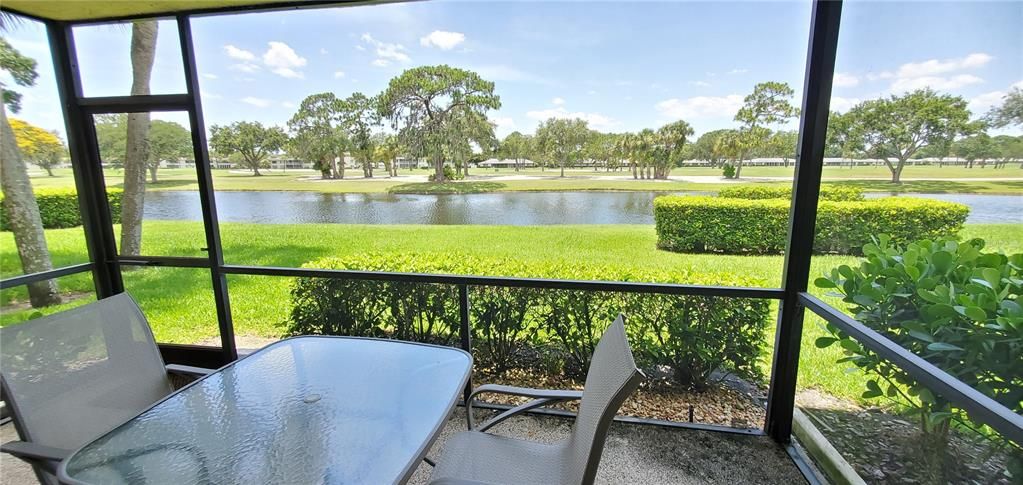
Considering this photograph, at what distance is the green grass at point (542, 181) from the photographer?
1.54 m

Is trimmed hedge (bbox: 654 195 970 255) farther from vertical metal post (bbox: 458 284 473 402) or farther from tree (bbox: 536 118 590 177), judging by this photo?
vertical metal post (bbox: 458 284 473 402)

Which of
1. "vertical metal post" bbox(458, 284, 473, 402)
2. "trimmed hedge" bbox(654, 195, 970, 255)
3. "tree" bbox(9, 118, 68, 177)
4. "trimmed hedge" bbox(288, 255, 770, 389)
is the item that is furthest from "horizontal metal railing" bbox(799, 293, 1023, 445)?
"tree" bbox(9, 118, 68, 177)

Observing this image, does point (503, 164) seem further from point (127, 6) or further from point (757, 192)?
point (127, 6)

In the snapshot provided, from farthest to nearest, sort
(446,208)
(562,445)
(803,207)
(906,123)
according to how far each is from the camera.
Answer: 1. (446,208)
2. (803,207)
3. (906,123)
4. (562,445)

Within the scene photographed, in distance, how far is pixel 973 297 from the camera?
4.13ft

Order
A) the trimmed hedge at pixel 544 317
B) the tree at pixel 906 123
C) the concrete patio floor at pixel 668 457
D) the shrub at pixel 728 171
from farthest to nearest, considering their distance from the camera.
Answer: the shrub at pixel 728 171, the trimmed hedge at pixel 544 317, the concrete patio floor at pixel 668 457, the tree at pixel 906 123

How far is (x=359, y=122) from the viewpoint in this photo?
173 inches

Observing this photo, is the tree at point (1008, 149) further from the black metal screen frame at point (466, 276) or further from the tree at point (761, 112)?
the tree at point (761, 112)

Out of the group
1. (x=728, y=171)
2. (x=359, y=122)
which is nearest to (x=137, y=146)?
(x=359, y=122)

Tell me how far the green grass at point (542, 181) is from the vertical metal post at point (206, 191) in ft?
0.82

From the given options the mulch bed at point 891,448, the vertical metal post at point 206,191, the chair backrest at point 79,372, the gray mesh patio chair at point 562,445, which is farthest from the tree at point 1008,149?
the vertical metal post at point 206,191

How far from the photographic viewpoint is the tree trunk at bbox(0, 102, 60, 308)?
294 centimetres

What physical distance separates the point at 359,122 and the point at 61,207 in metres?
2.58

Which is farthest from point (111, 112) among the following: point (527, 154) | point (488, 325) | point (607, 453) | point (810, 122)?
point (810, 122)
